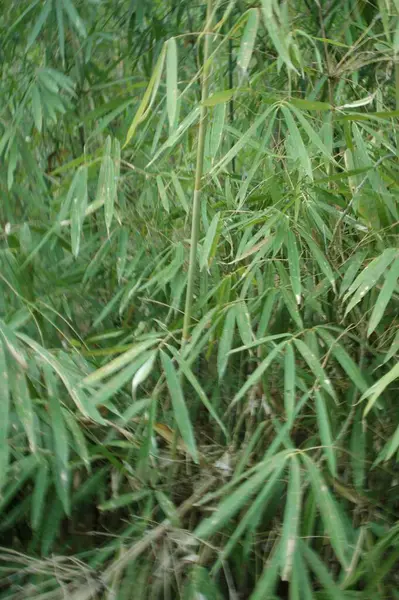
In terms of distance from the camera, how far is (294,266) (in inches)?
49.1

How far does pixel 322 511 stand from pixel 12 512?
0.58 meters

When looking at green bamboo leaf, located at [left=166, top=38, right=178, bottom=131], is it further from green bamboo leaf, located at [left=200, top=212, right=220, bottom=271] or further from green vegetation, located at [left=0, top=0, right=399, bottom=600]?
green bamboo leaf, located at [left=200, top=212, right=220, bottom=271]

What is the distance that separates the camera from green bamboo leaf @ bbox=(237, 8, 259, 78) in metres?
1.07

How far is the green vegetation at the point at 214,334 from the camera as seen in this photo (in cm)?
119

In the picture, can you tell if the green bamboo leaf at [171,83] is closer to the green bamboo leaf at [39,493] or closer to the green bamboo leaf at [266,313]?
the green bamboo leaf at [266,313]

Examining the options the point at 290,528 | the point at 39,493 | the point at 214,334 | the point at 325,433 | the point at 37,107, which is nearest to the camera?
Result: the point at 290,528

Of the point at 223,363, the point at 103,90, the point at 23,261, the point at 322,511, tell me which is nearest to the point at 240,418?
the point at 223,363

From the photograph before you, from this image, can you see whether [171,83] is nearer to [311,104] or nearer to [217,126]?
[217,126]

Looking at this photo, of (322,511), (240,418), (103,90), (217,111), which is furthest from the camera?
(103,90)

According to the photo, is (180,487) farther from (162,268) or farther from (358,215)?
(358,215)

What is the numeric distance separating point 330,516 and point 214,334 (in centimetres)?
41

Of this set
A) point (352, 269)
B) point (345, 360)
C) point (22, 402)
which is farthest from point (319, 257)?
point (22, 402)

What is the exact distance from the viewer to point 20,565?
142cm

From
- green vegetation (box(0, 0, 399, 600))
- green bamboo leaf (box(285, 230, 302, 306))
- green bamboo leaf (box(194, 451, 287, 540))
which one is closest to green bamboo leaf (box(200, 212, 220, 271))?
green vegetation (box(0, 0, 399, 600))
